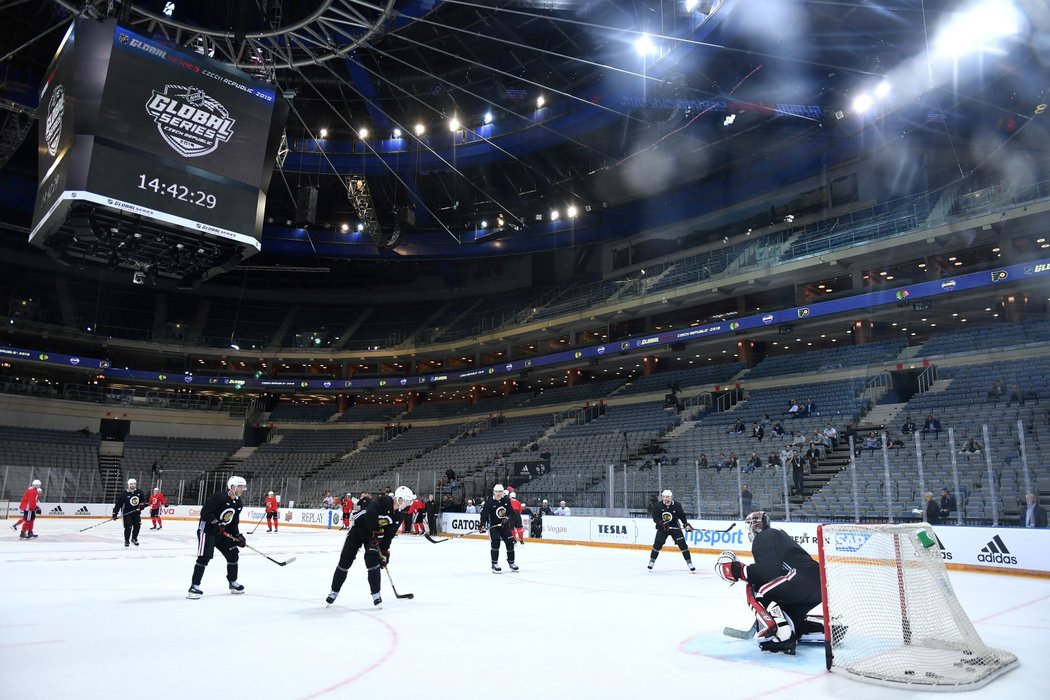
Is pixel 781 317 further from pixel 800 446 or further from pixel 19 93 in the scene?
pixel 19 93

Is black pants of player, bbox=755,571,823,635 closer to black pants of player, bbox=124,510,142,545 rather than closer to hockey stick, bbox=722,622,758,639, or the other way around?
hockey stick, bbox=722,622,758,639

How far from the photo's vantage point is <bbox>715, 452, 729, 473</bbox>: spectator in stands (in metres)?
23.1

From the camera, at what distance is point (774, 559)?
6.57 m

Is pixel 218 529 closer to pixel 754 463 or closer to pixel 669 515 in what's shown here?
pixel 669 515

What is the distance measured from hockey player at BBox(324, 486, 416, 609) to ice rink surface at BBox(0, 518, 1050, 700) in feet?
1.14

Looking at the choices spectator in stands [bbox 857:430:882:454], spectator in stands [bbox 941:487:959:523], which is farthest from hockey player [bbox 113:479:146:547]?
spectator in stands [bbox 857:430:882:454]

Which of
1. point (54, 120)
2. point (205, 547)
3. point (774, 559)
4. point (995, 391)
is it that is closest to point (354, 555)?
point (205, 547)

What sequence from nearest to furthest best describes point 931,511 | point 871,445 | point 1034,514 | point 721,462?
point 1034,514 → point 931,511 → point 871,445 → point 721,462

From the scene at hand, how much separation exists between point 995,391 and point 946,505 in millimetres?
8568

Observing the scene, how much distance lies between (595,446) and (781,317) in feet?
35.4

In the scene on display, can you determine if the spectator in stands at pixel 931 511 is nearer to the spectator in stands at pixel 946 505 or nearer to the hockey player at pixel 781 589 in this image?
the spectator in stands at pixel 946 505

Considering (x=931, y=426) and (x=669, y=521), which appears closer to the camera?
(x=669, y=521)

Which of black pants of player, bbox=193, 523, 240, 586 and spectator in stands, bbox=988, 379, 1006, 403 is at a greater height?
spectator in stands, bbox=988, 379, 1006, 403

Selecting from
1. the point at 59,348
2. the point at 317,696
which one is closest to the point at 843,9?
the point at 317,696
